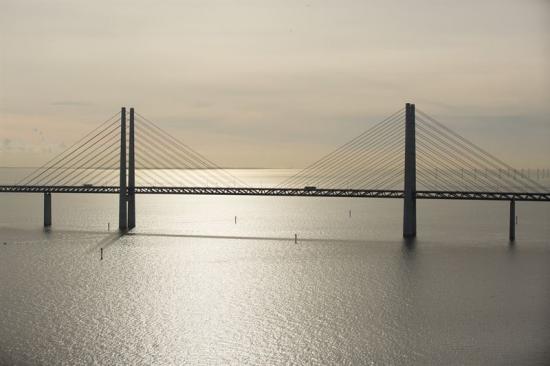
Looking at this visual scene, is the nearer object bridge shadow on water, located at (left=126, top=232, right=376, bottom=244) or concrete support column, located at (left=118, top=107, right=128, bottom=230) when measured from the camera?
bridge shadow on water, located at (left=126, top=232, right=376, bottom=244)

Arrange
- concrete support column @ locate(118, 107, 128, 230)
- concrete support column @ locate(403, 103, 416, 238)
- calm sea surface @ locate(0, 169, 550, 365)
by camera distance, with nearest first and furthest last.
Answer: calm sea surface @ locate(0, 169, 550, 365)
concrete support column @ locate(403, 103, 416, 238)
concrete support column @ locate(118, 107, 128, 230)

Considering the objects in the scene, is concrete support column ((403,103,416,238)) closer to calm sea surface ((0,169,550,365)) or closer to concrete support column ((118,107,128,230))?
calm sea surface ((0,169,550,365))

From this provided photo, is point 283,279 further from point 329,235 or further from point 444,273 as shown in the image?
point 329,235

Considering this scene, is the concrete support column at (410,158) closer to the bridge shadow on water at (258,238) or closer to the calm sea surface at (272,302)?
the calm sea surface at (272,302)

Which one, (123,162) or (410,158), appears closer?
(410,158)

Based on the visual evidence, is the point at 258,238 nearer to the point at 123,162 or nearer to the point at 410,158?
the point at 123,162

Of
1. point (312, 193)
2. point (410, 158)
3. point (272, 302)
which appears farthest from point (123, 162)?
point (272, 302)

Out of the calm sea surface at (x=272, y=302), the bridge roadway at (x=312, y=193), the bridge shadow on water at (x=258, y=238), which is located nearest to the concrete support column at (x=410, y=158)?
the bridge roadway at (x=312, y=193)

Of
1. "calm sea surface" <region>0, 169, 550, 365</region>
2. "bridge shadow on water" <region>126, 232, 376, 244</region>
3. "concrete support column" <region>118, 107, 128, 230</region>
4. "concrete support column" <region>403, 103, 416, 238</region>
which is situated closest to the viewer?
"calm sea surface" <region>0, 169, 550, 365</region>

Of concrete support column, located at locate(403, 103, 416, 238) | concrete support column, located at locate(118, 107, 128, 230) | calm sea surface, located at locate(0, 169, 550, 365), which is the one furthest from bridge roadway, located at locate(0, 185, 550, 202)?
calm sea surface, located at locate(0, 169, 550, 365)
